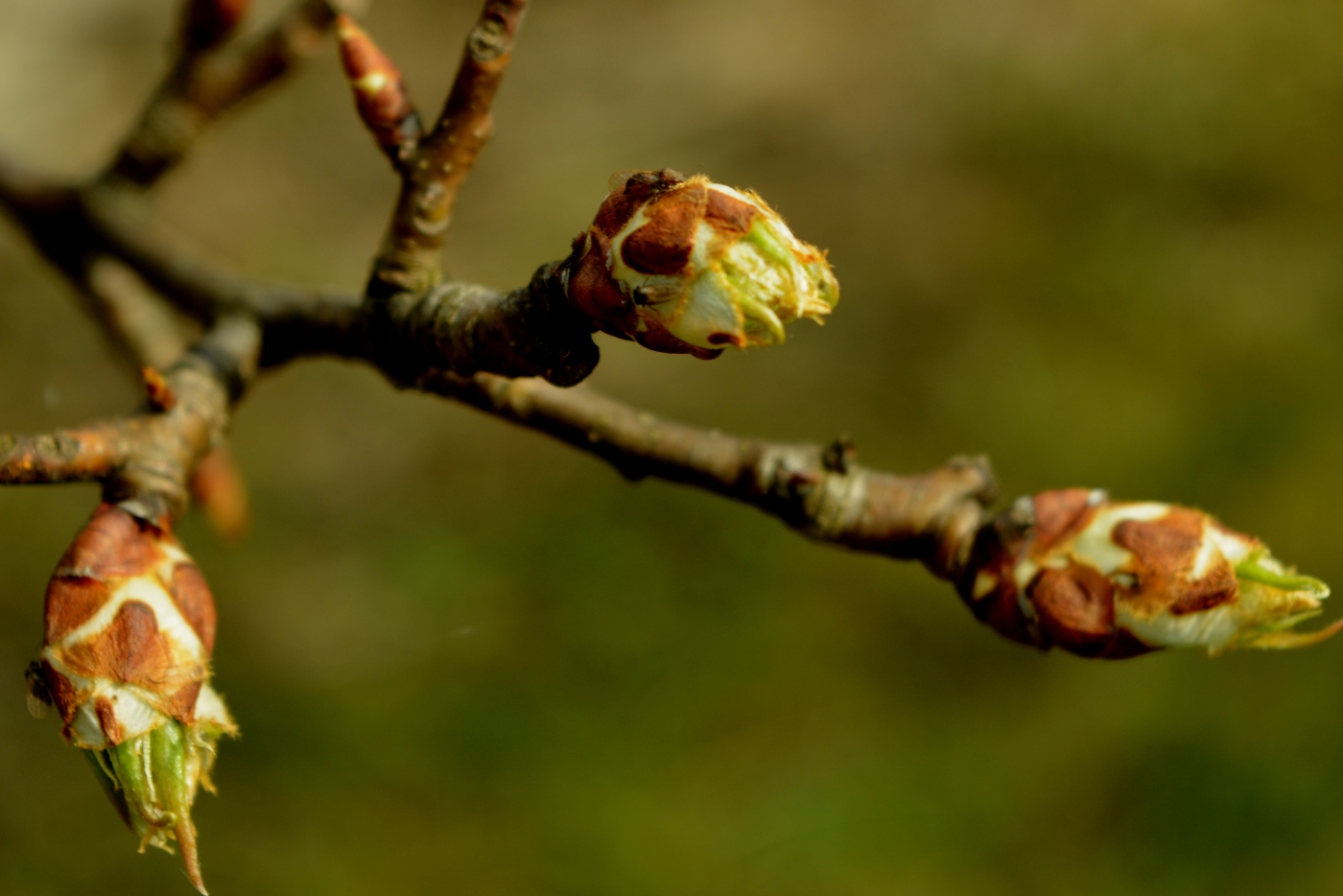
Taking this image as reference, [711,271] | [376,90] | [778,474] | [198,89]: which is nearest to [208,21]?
[198,89]

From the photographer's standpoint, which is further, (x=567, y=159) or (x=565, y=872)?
(x=567, y=159)

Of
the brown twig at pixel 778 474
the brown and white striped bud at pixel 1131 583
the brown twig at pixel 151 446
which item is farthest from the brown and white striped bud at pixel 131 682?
the brown and white striped bud at pixel 1131 583

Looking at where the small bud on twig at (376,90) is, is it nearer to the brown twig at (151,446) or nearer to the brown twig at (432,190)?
the brown twig at (432,190)

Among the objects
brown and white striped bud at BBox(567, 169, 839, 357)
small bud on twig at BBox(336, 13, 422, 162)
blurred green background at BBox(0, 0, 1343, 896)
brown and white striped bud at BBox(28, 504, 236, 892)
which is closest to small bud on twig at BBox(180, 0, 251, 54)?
small bud on twig at BBox(336, 13, 422, 162)

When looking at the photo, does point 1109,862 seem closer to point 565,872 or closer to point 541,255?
point 565,872

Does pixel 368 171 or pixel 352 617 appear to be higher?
pixel 368 171

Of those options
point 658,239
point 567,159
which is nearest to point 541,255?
point 567,159
